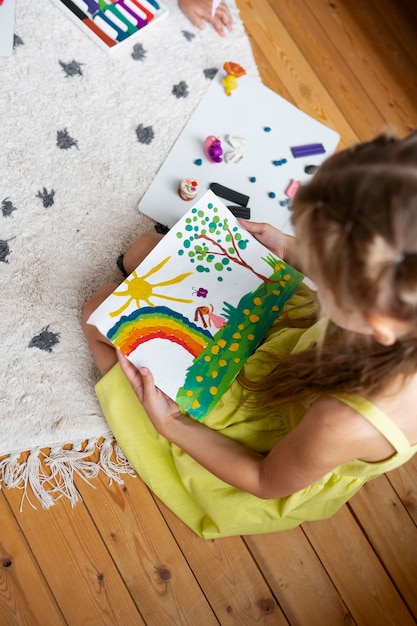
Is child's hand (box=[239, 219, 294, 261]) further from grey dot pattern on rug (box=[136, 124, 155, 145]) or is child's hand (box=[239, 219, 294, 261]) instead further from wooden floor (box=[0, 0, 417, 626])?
wooden floor (box=[0, 0, 417, 626])

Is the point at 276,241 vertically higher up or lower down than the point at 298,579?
higher up

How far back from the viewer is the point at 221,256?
1019mm

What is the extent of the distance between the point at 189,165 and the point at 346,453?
710mm

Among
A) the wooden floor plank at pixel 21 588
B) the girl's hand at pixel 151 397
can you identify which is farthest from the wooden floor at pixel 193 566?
the girl's hand at pixel 151 397

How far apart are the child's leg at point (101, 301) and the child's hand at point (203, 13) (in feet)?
1.80

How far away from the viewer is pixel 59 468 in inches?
41.9

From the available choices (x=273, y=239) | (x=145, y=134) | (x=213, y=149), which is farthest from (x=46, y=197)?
(x=273, y=239)

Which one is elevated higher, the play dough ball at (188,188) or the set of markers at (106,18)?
the set of markers at (106,18)

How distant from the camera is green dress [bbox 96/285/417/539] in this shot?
93cm

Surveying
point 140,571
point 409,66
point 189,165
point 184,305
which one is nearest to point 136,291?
point 184,305

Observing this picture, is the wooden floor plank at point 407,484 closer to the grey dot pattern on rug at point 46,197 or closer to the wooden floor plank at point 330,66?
the wooden floor plank at point 330,66

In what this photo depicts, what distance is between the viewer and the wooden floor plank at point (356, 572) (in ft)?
3.57

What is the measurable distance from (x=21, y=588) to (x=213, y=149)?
2.92ft

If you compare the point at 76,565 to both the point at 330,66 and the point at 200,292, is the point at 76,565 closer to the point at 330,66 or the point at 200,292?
the point at 200,292
